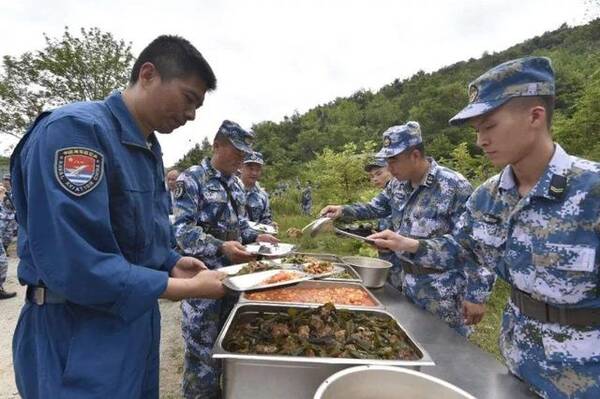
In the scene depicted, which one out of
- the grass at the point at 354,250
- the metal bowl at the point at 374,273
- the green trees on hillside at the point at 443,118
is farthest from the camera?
the green trees on hillside at the point at 443,118

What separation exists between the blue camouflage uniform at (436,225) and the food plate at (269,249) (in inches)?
41.9

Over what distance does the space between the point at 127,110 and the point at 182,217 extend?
1475 mm

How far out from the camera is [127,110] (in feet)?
5.31

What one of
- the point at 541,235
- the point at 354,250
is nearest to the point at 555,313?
the point at 541,235

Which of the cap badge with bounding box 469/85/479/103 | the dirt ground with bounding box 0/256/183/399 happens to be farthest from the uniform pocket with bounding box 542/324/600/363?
the dirt ground with bounding box 0/256/183/399

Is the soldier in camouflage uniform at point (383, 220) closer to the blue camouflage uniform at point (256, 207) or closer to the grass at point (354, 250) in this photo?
the grass at point (354, 250)

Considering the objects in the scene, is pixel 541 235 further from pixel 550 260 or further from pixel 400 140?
pixel 400 140

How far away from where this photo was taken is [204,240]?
9.79ft

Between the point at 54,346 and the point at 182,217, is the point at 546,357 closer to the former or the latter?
the point at 54,346

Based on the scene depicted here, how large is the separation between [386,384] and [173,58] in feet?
5.06

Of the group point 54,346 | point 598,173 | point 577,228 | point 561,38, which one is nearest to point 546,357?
point 577,228

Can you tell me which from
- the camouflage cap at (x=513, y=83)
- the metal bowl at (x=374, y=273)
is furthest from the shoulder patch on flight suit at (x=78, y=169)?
the metal bowl at (x=374, y=273)

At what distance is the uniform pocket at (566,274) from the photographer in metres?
1.43

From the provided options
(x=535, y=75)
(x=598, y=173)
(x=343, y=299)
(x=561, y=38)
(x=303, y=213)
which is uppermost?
(x=561, y=38)
